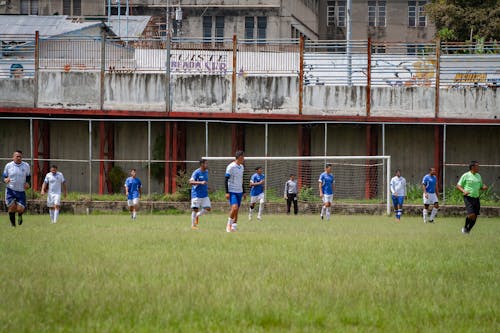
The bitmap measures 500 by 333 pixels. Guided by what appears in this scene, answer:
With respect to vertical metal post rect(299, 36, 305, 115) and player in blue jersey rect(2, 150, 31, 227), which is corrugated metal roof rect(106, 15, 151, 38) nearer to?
vertical metal post rect(299, 36, 305, 115)

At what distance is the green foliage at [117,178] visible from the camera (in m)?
43.3

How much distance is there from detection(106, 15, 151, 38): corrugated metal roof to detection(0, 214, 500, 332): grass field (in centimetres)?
4436

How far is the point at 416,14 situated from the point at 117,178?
43.2 meters

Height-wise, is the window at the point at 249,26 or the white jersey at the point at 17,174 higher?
the window at the point at 249,26

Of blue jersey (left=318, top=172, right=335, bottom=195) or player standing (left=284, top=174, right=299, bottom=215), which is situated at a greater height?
blue jersey (left=318, top=172, right=335, bottom=195)

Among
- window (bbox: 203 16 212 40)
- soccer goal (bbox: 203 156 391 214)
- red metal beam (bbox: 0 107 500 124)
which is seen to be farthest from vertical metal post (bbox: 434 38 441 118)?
window (bbox: 203 16 212 40)

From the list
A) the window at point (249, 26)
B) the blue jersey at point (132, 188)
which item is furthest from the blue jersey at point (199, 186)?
the window at point (249, 26)

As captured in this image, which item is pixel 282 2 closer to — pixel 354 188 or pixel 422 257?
pixel 354 188

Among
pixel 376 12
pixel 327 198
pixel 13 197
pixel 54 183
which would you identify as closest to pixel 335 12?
pixel 376 12

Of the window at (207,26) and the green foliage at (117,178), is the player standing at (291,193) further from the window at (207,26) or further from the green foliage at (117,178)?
the window at (207,26)

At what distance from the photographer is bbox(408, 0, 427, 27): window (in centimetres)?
8044

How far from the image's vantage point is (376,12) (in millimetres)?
81500

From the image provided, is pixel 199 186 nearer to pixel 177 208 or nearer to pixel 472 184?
pixel 472 184

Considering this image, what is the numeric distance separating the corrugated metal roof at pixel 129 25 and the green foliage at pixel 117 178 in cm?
2010
